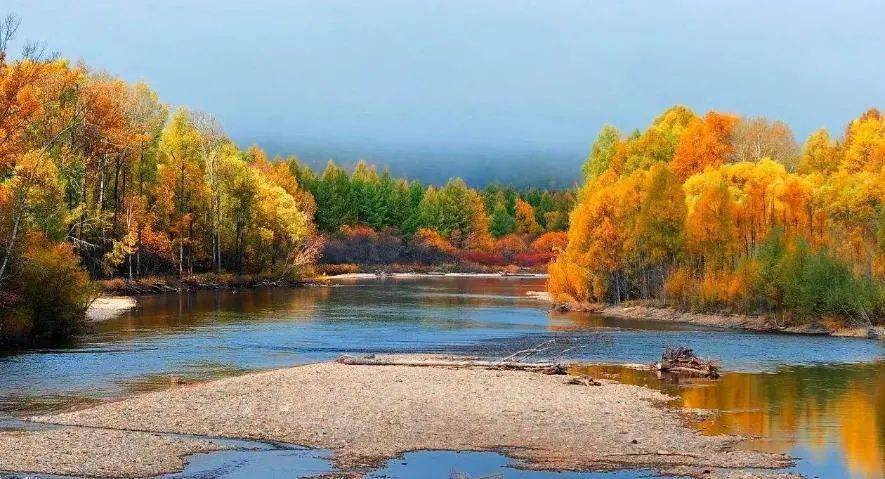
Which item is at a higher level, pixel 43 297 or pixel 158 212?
pixel 158 212

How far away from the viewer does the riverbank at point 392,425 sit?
24.0 metres

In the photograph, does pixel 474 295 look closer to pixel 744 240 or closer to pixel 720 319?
pixel 744 240

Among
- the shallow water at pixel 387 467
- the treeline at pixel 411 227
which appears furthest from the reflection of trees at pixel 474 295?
the shallow water at pixel 387 467

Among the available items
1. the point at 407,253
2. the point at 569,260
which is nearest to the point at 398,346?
the point at 569,260

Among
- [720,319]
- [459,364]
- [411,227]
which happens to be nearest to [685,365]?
[459,364]

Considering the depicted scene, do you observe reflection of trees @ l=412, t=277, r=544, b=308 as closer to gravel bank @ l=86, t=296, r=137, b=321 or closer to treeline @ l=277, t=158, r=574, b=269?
gravel bank @ l=86, t=296, r=137, b=321

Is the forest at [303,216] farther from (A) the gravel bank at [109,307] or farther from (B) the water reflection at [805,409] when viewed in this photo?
(B) the water reflection at [805,409]

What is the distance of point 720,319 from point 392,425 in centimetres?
4549

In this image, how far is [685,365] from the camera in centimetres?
4206

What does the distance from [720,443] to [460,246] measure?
150 meters

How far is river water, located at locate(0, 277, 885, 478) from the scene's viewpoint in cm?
2531

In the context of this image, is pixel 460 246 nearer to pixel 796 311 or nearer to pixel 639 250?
pixel 639 250

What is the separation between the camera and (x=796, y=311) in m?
65.1

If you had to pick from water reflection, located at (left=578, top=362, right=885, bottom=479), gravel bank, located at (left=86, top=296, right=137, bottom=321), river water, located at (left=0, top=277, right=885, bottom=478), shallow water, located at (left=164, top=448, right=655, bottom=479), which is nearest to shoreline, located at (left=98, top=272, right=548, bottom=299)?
gravel bank, located at (left=86, top=296, right=137, bottom=321)
